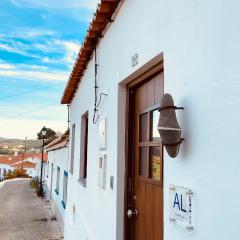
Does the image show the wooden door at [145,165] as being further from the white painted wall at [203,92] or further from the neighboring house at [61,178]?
the neighboring house at [61,178]

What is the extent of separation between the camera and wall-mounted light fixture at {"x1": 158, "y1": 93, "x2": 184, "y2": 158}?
221 centimetres

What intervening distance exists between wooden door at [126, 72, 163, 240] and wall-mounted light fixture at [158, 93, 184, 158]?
75 centimetres

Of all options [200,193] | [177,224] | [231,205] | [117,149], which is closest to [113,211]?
[117,149]

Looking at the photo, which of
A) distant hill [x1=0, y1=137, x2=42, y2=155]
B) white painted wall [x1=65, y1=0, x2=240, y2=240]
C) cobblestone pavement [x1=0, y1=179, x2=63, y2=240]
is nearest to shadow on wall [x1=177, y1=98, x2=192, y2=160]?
white painted wall [x1=65, y1=0, x2=240, y2=240]

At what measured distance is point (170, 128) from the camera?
2.20 m

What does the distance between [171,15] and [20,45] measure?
1569cm

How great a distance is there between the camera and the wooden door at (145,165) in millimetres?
3102

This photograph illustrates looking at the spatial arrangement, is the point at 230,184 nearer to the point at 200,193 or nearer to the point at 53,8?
the point at 200,193

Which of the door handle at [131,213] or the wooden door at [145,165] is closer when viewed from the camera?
the wooden door at [145,165]

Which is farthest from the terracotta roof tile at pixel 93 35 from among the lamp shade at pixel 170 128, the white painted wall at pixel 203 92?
the lamp shade at pixel 170 128

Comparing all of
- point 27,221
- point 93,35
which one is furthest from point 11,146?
point 93,35

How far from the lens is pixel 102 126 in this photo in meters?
4.78

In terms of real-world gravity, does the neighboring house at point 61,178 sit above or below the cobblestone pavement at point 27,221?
above

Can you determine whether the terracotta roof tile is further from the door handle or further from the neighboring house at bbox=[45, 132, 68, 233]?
the neighboring house at bbox=[45, 132, 68, 233]
